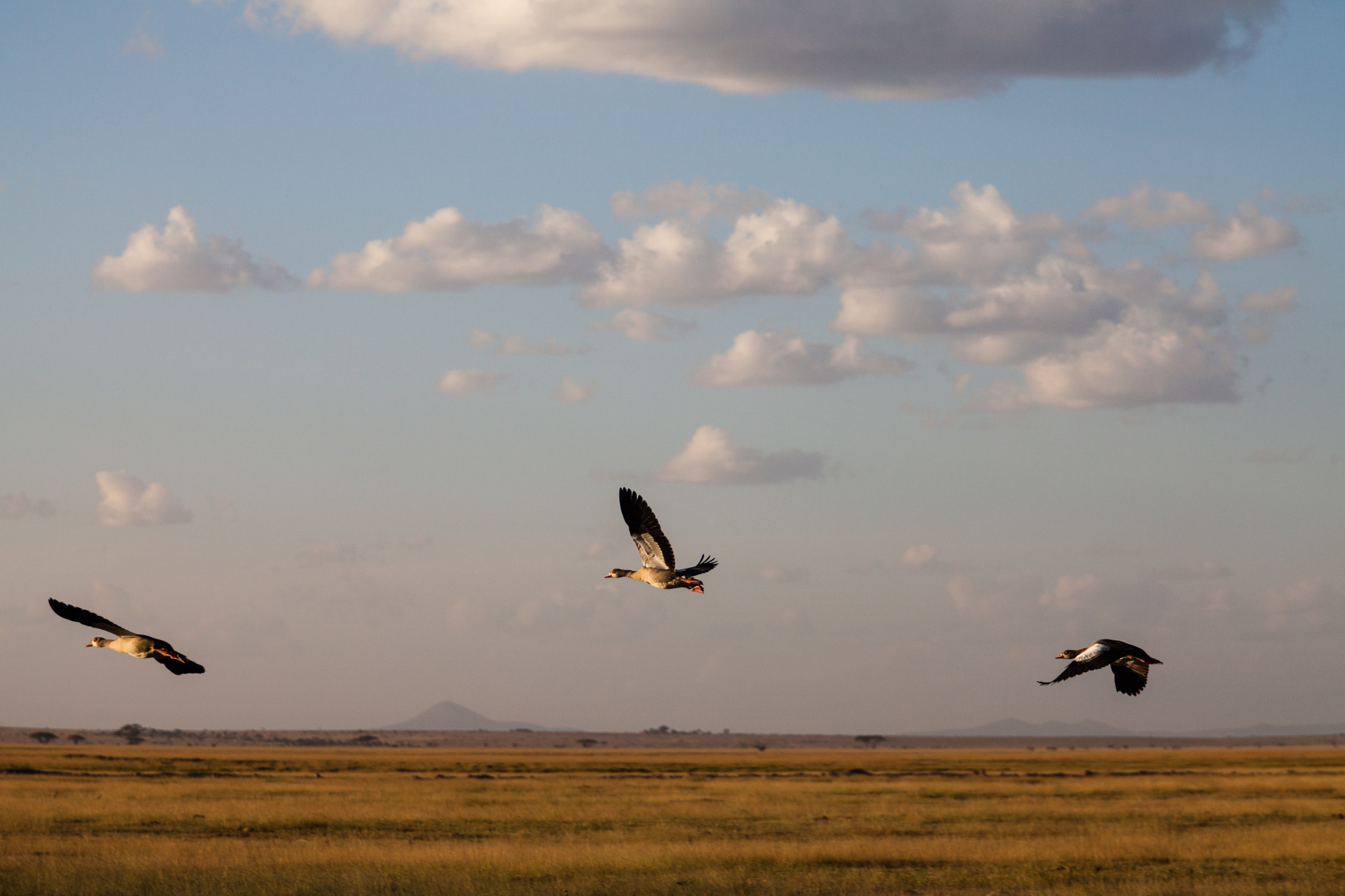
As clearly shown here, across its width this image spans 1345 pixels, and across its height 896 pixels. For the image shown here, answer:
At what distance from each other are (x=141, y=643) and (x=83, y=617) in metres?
1.05

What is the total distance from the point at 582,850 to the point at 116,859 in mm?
9993

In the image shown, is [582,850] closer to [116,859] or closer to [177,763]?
[116,859]

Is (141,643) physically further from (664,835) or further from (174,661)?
(664,835)

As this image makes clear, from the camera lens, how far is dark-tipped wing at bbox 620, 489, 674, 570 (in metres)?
18.5

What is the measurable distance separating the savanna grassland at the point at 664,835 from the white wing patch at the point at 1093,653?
12.2m

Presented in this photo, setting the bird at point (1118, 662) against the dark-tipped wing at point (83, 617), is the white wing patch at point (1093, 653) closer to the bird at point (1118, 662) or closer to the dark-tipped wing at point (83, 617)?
the bird at point (1118, 662)

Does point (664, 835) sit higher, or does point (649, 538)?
point (649, 538)

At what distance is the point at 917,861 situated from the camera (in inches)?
1247

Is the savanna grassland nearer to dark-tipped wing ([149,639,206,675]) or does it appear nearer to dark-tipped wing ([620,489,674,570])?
dark-tipped wing ([620,489,674,570])

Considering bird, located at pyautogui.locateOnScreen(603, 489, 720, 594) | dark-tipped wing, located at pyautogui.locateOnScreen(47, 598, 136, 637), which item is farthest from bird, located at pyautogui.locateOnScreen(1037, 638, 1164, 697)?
dark-tipped wing, located at pyautogui.locateOnScreen(47, 598, 136, 637)

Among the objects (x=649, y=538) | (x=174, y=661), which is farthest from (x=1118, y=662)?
(x=174, y=661)

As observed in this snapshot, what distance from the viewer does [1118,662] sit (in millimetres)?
16125

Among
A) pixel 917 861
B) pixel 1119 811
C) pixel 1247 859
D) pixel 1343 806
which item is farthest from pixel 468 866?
pixel 1343 806

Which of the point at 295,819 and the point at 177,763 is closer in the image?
the point at 295,819
